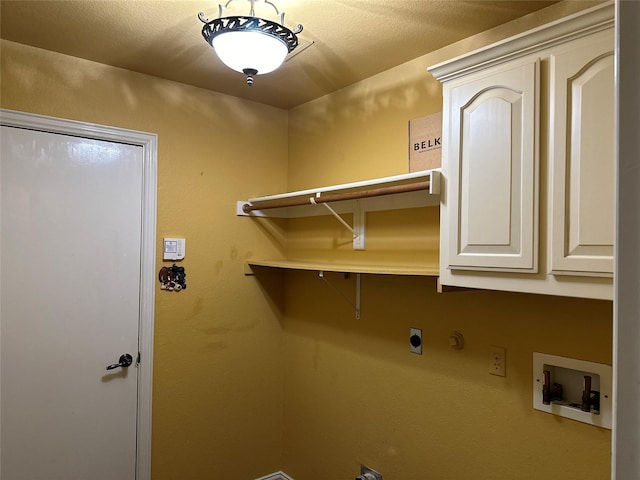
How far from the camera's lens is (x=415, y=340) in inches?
80.4

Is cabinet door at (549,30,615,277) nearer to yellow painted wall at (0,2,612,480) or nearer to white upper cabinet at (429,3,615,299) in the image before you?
white upper cabinet at (429,3,615,299)

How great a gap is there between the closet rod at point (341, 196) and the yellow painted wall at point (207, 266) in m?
0.18

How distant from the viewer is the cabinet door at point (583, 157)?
3.93ft

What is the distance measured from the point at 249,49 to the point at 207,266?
135 cm

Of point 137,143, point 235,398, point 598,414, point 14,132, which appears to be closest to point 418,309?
point 598,414

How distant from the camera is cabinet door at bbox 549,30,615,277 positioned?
47.2 inches

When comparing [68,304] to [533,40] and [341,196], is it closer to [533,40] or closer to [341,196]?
[341,196]

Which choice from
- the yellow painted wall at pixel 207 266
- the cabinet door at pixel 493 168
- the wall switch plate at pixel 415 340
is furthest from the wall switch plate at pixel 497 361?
the yellow painted wall at pixel 207 266

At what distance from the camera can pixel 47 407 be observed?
6.65ft

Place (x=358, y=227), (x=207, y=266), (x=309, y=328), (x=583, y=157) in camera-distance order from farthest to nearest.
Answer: (x=309, y=328)
(x=207, y=266)
(x=358, y=227)
(x=583, y=157)

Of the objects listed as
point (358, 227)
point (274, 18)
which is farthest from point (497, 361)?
point (274, 18)

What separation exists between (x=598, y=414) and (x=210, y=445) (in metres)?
1.95

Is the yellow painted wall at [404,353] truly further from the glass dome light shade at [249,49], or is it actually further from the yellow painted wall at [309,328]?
the glass dome light shade at [249,49]

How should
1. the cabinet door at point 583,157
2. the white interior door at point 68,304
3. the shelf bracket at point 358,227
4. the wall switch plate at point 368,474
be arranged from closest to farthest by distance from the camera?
the cabinet door at point 583,157
the white interior door at point 68,304
the wall switch plate at point 368,474
the shelf bracket at point 358,227
